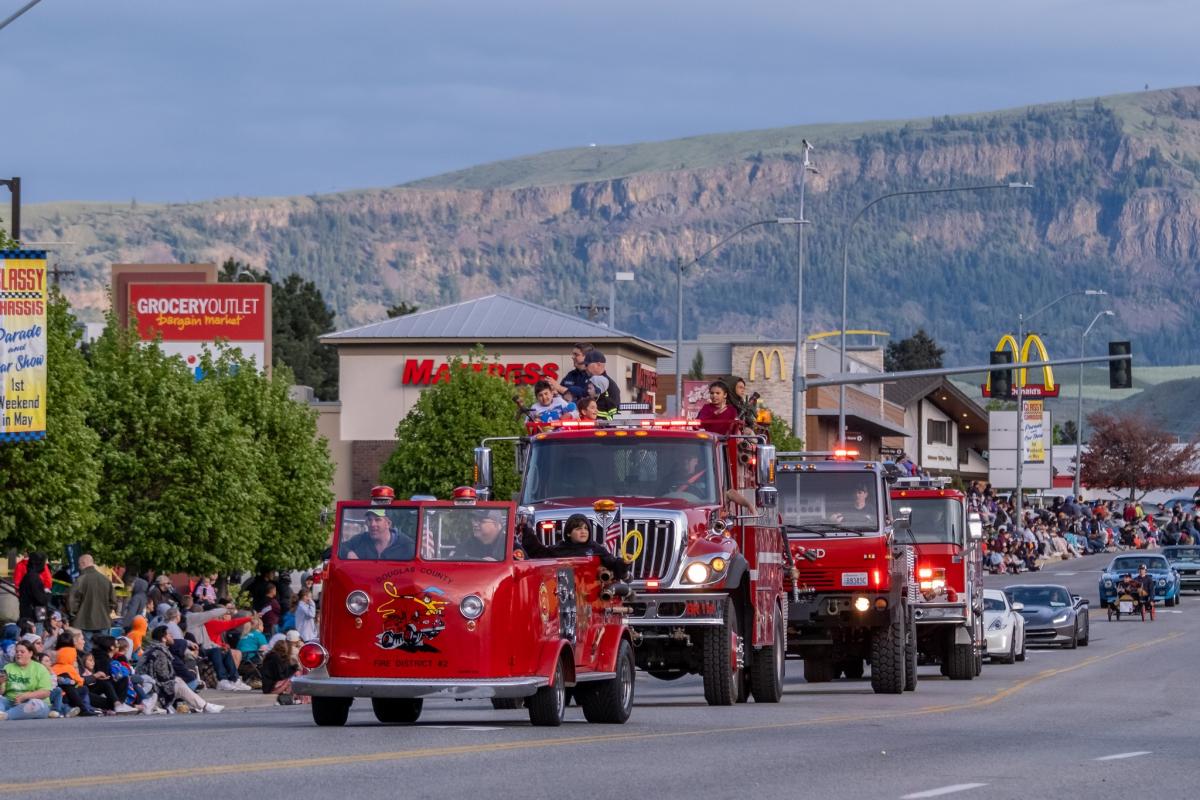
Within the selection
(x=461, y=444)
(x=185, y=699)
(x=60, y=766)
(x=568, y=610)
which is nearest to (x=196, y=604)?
(x=185, y=699)

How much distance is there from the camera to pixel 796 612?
90.8 feet

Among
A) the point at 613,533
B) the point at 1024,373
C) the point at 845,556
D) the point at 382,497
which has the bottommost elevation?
the point at 845,556

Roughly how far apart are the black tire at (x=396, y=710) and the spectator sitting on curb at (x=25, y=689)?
6.88 meters

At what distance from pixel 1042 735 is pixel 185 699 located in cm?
1191

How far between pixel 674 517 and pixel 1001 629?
61.7 ft

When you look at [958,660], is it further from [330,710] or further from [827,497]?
[330,710]

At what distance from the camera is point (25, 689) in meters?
25.9

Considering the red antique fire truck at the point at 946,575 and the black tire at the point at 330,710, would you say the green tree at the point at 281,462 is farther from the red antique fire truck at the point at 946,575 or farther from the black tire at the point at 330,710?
the black tire at the point at 330,710

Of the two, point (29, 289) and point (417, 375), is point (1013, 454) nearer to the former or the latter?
point (417, 375)

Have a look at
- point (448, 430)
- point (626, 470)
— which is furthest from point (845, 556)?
point (448, 430)

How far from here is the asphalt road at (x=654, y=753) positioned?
46.4ft

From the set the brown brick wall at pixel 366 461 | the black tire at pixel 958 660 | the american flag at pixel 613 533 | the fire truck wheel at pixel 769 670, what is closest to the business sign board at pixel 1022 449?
the brown brick wall at pixel 366 461

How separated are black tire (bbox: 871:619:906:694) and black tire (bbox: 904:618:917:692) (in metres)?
0.57

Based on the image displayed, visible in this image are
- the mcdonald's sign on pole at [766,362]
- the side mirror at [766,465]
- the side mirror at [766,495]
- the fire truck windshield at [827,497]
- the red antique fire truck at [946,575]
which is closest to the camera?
the side mirror at [766,495]
